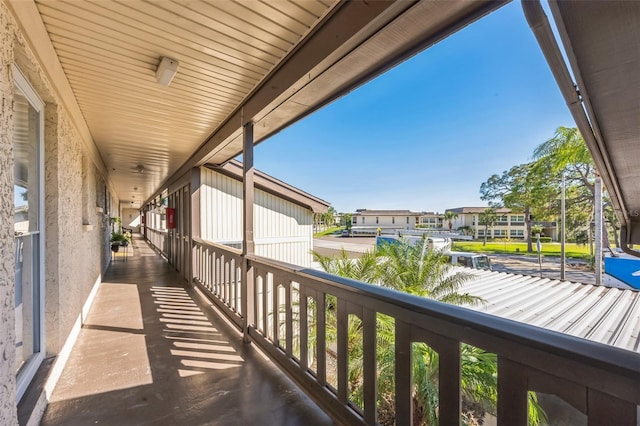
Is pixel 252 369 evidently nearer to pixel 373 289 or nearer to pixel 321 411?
pixel 321 411

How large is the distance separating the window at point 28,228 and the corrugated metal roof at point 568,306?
5.82 m

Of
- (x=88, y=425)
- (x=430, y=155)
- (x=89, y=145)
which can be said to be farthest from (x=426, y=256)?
(x=430, y=155)

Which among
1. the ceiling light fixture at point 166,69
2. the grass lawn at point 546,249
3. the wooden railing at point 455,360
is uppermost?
the ceiling light fixture at point 166,69

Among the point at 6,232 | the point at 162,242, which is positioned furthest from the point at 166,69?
the point at 162,242

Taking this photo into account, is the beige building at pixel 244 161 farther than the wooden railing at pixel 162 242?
No

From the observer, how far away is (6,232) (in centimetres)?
Result: 128

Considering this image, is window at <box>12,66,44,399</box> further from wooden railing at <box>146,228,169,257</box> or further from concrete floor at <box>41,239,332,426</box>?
wooden railing at <box>146,228,169,257</box>

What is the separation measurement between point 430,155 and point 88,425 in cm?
2269

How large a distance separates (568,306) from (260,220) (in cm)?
787

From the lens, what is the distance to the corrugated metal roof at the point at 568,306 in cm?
574

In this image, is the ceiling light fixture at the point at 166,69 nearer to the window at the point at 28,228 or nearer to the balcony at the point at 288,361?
the window at the point at 28,228

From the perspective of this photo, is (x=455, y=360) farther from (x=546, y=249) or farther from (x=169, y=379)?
(x=546, y=249)

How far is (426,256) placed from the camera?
17.6 ft

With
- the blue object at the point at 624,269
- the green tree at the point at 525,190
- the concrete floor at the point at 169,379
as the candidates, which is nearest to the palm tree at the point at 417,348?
the concrete floor at the point at 169,379
